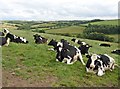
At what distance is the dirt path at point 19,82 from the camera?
40.1 feet

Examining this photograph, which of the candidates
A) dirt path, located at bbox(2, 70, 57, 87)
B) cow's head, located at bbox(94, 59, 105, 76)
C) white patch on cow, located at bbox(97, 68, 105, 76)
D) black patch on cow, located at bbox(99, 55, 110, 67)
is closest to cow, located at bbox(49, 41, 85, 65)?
black patch on cow, located at bbox(99, 55, 110, 67)

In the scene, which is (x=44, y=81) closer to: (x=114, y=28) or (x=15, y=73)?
(x=15, y=73)

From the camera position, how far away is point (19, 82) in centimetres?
1258

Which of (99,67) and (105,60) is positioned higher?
(105,60)

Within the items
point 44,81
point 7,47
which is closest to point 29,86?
point 44,81

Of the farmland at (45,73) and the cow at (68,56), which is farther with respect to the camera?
the cow at (68,56)

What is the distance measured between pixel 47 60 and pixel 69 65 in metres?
1.60

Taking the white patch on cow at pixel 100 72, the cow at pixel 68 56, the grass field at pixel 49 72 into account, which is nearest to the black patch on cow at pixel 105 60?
the grass field at pixel 49 72

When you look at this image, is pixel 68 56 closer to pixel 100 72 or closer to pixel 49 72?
pixel 100 72

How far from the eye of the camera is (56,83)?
1291 cm

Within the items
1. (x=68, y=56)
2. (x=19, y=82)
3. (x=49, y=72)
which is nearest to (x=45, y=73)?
(x=49, y=72)

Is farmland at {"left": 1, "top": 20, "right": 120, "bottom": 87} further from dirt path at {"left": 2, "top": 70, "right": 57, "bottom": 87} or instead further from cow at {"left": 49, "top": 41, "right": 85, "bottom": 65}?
cow at {"left": 49, "top": 41, "right": 85, "bottom": 65}

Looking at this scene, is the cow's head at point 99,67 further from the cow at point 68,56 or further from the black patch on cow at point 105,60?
the cow at point 68,56

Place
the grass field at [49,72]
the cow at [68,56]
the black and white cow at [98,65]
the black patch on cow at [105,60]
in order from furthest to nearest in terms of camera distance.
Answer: the cow at [68,56]
the black patch on cow at [105,60]
the black and white cow at [98,65]
the grass field at [49,72]
